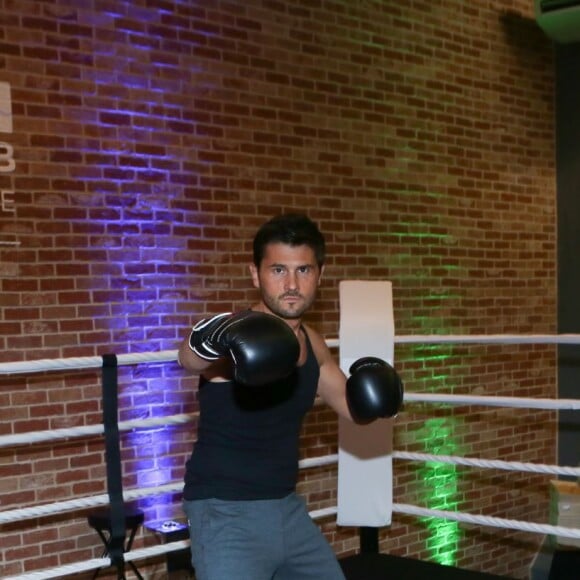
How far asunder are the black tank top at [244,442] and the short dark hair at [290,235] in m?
0.33

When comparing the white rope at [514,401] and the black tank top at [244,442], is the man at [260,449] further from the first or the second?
the white rope at [514,401]

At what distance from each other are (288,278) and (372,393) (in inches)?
15.8

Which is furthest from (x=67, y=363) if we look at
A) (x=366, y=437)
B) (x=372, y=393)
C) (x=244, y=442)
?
(x=366, y=437)

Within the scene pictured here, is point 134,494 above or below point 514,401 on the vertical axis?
below

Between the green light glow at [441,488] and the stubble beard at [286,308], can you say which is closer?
the stubble beard at [286,308]

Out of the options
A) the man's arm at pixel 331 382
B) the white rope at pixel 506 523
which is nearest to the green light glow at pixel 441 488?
the white rope at pixel 506 523

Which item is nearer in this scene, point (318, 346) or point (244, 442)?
point (244, 442)

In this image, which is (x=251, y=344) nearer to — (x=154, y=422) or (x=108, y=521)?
(x=154, y=422)

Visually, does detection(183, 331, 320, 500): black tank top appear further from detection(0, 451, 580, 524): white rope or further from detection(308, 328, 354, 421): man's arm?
detection(0, 451, 580, 524): white rope

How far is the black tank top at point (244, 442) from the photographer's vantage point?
187 centimetres

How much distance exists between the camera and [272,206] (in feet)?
12.6

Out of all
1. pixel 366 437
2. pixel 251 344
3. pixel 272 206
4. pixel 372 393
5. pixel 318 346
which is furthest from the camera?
pixel 272 206

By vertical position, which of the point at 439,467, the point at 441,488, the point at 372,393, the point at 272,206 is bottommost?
the point at 441,488

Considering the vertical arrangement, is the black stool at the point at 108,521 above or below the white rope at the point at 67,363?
below
